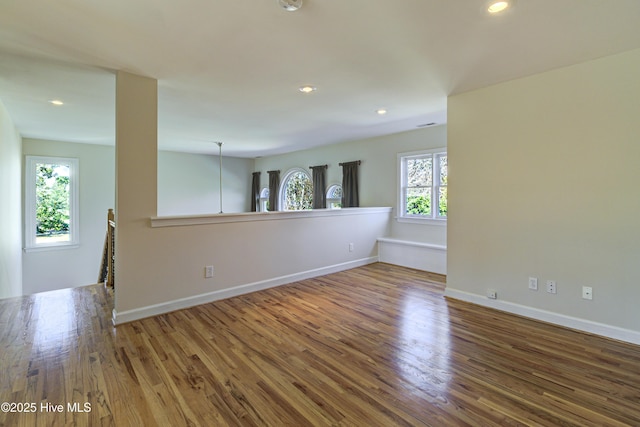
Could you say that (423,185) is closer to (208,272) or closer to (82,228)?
(208,272)

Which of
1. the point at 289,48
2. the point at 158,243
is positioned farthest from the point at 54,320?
the point at 289,48

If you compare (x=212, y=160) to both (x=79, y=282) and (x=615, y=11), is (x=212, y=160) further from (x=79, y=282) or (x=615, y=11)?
(x=615, y=11)

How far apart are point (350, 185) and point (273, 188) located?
9.96ft

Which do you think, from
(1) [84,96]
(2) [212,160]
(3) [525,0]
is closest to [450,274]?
(3) [525,0]

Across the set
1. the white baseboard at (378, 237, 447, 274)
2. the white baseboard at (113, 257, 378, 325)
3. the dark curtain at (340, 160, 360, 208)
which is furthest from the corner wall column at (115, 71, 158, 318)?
the dark curtain at (340, 160, 360, 208)

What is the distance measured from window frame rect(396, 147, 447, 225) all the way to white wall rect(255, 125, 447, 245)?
0.08 m

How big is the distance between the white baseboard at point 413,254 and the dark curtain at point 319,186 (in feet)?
6.67

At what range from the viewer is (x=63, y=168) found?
636cm

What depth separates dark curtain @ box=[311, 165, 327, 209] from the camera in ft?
23.5

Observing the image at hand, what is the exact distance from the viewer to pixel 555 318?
2918 mm

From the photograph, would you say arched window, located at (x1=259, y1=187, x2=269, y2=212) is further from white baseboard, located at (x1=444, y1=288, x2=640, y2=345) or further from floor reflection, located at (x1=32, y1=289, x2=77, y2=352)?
white baseboard, located at (x1=444, y1=288, x2=640, y2=345)

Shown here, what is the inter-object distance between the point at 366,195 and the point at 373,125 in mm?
1634

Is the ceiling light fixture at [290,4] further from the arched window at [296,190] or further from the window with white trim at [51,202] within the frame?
the window with white trim at [51,202]

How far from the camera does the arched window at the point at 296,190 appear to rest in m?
8.04
